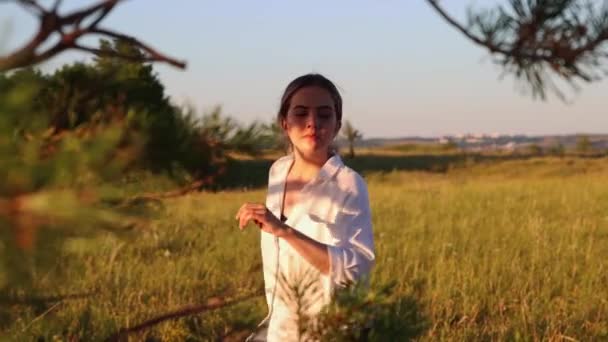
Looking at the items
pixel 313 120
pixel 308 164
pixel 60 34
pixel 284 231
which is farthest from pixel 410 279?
pixel 60 34

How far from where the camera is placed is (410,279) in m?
5.29

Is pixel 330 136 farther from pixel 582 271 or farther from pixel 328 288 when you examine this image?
pixel 582 271

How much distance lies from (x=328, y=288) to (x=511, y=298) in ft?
10.1

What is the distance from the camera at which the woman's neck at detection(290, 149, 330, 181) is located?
2369 millimetres

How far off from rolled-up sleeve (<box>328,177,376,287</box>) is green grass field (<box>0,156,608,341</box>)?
0.10m

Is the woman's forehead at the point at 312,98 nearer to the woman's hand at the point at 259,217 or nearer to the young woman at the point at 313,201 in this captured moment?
the young woman at the point at 313,201

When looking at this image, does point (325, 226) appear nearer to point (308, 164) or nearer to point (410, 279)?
point (308, 164)

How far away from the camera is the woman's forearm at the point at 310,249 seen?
1950 mm

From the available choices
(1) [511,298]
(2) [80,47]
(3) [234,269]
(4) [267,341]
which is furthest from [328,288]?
(3) [234,269]

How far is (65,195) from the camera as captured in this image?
50 centimetres

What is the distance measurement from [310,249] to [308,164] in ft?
1.40

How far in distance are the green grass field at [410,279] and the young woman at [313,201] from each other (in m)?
0.11

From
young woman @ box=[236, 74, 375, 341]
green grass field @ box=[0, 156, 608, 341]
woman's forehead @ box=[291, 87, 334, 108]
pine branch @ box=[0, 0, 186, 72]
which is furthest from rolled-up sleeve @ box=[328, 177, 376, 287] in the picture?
pine branch @ box=[0, 0, 186, 72]

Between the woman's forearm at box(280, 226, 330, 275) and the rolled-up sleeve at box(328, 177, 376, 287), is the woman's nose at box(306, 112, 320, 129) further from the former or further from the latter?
the woman's forearm at box(280, 226, 330, 275)
